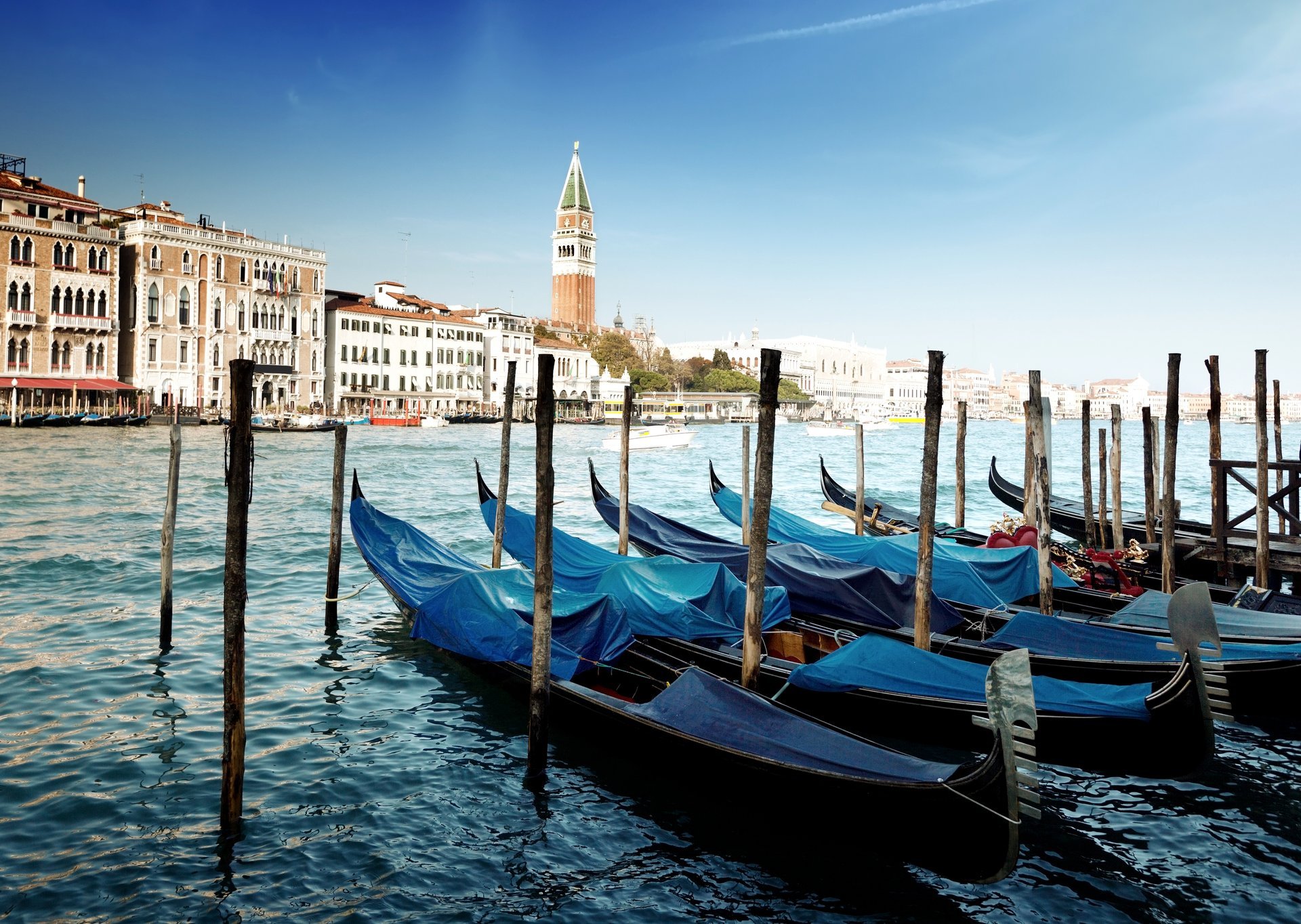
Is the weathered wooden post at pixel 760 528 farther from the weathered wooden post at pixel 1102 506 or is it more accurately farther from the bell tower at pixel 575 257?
the bell tower at pixel 575 257

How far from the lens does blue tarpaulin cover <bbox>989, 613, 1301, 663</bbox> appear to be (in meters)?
4.93

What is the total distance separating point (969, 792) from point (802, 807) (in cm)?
77

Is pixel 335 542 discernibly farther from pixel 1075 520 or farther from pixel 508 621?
pixel 1075 520

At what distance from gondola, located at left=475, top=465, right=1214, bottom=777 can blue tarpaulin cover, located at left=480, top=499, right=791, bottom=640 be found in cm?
1

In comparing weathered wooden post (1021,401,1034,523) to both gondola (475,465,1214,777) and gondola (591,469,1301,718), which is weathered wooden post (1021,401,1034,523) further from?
gondola (475,465,1214,777)

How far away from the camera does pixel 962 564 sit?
268 inches

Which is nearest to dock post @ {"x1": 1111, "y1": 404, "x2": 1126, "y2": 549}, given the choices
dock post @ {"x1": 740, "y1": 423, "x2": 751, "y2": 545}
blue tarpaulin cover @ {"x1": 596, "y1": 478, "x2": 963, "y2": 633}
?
dock post @ {"x1": 740, "y1": 423, "x2": 751, "y2": 545}

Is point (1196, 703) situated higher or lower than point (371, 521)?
lower

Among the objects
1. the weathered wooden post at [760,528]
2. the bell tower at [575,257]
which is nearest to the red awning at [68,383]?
the weathered wooden post at [760,528]

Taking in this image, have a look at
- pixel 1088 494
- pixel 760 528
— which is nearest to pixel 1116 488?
pixel 1088 494

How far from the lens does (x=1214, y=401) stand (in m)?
8.05

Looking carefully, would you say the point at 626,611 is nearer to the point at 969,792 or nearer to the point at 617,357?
the point at 969,792

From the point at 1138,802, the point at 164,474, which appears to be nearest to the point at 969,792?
the point at 1138,802

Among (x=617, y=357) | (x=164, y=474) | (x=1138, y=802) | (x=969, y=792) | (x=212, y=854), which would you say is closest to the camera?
(x=969, y=792)
